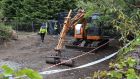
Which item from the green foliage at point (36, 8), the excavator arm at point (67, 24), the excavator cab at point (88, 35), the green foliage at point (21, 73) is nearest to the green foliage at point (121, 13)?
the excavator arm at point (67, 24)

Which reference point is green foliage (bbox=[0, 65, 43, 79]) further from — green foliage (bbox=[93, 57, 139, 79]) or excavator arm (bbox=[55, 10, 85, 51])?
excavator arm (bbox=[55, 10, 85, 51])

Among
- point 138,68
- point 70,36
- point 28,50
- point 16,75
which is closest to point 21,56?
point 28,50

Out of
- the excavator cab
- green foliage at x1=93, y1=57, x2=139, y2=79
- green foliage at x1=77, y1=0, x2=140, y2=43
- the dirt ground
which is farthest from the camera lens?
the excavator cab

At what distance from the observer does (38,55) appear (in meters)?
16.9

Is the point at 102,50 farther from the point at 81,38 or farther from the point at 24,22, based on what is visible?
the point at 24,22

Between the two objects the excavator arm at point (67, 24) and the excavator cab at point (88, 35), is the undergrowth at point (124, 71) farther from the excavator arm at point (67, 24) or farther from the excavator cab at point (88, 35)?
the excavator cab at point (88, 35)

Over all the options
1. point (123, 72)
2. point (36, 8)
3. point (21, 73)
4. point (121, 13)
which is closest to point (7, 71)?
point (21, 73)

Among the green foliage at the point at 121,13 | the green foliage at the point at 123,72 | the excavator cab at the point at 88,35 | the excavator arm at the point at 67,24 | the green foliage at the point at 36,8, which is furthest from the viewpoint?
the green foliage at the point at 36,8

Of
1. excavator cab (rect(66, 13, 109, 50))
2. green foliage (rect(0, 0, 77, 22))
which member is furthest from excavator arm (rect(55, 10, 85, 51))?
green foliage (rect(0, 0, 77, 22))

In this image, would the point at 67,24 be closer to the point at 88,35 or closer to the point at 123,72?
the point at 88,35

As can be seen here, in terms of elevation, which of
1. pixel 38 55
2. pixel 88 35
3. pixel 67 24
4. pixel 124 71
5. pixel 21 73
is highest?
pixel 21 73

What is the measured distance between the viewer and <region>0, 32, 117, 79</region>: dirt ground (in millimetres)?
13031

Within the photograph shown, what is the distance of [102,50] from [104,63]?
355 centimetres

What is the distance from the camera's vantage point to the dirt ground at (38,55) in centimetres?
1303
